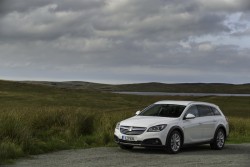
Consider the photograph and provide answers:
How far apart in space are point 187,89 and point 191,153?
569ft

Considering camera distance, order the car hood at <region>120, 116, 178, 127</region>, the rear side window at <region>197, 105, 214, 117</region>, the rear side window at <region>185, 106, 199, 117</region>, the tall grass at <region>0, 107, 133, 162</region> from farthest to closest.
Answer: the rear side window at <region>197, 105, 214, 117</region>, the rear side window at <region>185, 106, 199, 117</region>, the car hood at <region>120, 116, 178, 127</region>, the tall grass at <region>0, 107, 133, 162</region>

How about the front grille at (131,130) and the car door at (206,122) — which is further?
the car door at (206,122)

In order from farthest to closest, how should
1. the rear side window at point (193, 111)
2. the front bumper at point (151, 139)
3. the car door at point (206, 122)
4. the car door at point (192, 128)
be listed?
the car door at point (206, 122) < the rear side window at point (193, 111) < the car door at point (192, 128) < the front bumper at point (151, 139)

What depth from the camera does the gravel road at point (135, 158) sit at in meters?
12.4

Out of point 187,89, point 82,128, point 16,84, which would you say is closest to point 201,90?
point 187,89

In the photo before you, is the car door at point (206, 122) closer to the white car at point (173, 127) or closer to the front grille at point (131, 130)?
the white car at point (173, 127)

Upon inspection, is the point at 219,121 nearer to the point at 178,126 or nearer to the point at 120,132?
the point at 178,126

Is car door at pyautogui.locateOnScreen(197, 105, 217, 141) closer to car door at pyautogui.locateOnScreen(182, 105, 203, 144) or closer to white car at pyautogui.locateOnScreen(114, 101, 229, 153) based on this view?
white car at pyautogui.locateOnScreen(114, 101, 229, 153)

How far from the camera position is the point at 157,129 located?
14.6 meters

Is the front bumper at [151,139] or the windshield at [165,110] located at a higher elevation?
the windshield at [165,110]

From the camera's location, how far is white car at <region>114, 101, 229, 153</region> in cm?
1460

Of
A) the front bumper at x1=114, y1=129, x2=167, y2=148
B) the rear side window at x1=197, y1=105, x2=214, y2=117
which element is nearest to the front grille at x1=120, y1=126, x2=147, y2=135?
the front bumper at x1=114, y1=129, x2=167, y2=148

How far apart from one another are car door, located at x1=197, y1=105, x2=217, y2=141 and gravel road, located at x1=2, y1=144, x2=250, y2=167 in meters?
0.58

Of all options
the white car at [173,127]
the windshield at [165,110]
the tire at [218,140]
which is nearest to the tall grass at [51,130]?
the windshield at [165,110]
